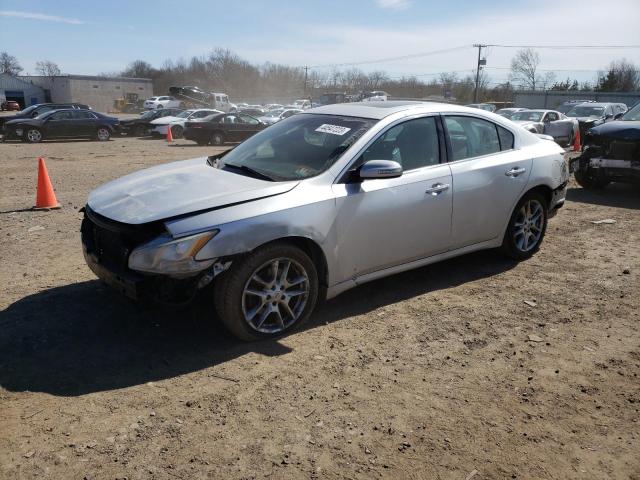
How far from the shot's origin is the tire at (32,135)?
21641mm

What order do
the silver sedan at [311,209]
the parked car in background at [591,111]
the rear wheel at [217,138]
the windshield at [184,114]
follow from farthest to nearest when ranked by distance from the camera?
the windshield at [184,114] → the rear wheel at [217,138] → the parked car in background at [591,111] → the silver sedan at [311,209]

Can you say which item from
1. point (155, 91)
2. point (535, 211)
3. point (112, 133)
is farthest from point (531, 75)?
point (535, 211)

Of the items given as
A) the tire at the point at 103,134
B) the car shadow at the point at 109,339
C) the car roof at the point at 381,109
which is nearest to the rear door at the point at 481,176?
the car roof at the point at 381,109

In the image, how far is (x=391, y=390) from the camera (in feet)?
10.9

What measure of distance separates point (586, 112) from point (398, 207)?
70.5 ft

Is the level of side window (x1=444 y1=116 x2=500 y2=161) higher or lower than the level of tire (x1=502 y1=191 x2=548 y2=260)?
higher

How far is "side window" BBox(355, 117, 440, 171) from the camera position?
4.32 meters

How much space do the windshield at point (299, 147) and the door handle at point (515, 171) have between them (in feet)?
5.26

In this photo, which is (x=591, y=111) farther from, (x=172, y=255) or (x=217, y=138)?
(x=172, y=255)

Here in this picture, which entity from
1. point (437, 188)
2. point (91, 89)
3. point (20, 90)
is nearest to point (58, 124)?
point (437, 188)

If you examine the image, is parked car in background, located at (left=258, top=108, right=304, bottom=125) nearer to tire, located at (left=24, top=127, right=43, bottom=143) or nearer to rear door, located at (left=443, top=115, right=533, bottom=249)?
tire, located at (left=24, top=127, right=43, bottom=143)

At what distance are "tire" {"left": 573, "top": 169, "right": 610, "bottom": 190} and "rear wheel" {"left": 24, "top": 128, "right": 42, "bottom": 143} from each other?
2026cm

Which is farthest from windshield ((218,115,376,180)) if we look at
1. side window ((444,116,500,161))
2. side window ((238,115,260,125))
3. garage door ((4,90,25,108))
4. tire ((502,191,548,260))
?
garage door ((4,90,25,108))

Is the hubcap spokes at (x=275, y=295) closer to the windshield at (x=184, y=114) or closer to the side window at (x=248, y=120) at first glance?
the side window at (x=248, y=120)
